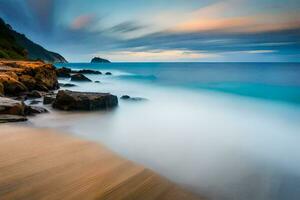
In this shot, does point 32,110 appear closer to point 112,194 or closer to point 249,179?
point 112,194

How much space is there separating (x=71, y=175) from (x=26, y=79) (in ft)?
39.7

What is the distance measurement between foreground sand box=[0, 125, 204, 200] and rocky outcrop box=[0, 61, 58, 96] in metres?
7.64

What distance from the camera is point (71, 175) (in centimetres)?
365

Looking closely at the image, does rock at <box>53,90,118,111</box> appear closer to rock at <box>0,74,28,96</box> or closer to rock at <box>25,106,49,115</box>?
rock at <box>25,106,49,115</box>

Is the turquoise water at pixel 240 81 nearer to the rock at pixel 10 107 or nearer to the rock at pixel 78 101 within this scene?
the rock at pixel 78 101

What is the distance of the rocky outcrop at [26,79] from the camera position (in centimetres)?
1175

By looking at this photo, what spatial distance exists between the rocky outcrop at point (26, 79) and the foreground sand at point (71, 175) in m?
7.64

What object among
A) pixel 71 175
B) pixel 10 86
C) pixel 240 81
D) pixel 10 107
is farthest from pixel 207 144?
pixel 240 81

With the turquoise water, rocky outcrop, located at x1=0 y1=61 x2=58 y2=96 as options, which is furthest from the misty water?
the turquoise water

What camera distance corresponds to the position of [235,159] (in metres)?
5.17

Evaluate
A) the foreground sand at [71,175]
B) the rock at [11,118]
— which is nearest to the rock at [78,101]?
the rock at [11,118]

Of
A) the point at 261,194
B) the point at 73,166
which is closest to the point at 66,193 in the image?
the point at 73,166

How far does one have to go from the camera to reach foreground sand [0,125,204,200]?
3.18m

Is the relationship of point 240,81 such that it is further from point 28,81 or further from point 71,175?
point 71,175
